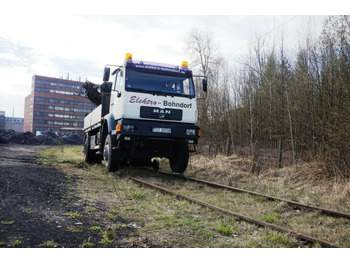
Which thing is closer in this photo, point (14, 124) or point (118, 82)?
point (118, 82)

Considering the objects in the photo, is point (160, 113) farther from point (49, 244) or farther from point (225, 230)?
point (49, 244)

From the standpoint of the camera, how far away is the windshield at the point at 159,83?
27.8 feet

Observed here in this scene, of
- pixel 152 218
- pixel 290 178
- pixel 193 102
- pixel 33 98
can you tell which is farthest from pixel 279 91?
pixel 33 98

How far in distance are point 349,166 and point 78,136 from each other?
42808mm

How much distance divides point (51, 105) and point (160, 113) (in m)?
88.5

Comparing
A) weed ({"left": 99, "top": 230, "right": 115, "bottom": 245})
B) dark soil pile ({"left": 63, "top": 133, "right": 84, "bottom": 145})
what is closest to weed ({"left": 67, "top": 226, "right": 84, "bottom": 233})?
weed ({"left": 99, "top": 230, "right": 115, "bottom": 245})

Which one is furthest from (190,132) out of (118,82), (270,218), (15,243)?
(15,243)

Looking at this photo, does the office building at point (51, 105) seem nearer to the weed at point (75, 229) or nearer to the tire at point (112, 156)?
the tire at point (112, 156)

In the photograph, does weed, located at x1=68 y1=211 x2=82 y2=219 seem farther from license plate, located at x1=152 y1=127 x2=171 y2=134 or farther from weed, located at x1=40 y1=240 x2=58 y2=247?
license plate, located at x1=152 y1=127 x2=171 y2=134

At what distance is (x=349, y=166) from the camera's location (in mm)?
8086

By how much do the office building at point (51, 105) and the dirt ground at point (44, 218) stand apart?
Answer: 8283cm

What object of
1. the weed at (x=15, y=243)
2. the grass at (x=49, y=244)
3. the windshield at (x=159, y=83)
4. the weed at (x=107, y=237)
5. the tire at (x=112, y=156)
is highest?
the windshield at (x=159, y=83)

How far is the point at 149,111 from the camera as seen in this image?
8.35 metres

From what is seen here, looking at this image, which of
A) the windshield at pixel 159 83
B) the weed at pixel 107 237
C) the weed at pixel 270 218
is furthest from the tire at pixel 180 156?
the weed at pixel 107 237
